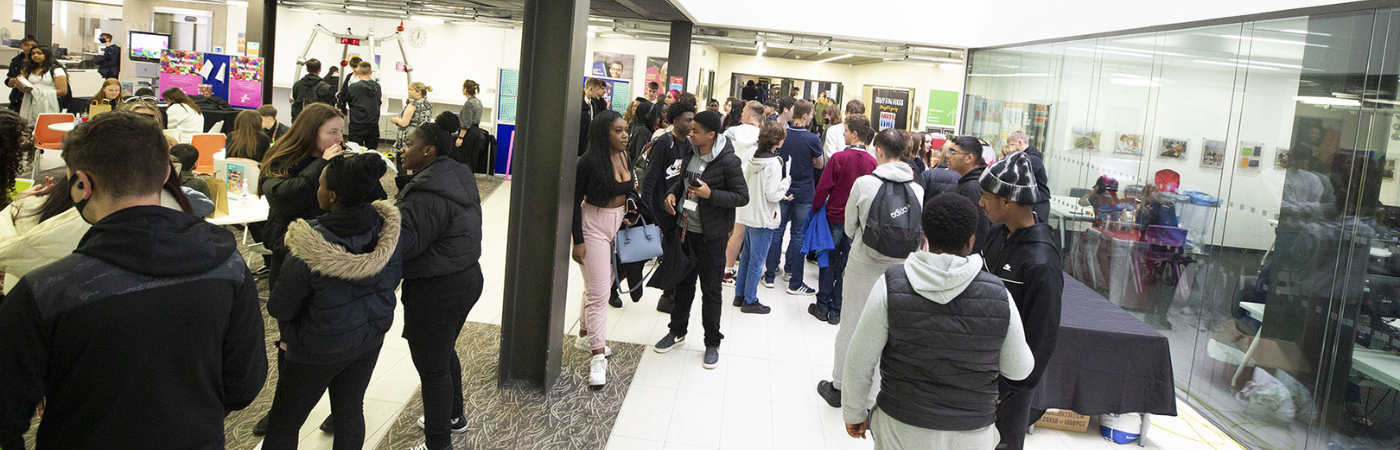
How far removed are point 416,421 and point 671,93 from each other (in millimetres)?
7192

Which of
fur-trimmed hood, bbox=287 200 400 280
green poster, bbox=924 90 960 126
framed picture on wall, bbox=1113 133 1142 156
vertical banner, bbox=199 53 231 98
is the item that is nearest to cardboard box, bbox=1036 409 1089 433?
framed picture on wall, bbox=1113 133 1142 156

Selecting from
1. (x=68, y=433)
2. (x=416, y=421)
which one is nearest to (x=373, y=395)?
(x=416, y=421)

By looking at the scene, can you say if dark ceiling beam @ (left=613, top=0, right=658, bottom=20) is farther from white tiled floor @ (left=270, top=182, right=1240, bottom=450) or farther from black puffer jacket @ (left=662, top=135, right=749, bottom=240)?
black puffer jacket @ (left=662, top=135, right=749, bottom=240)

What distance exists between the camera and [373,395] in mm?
4180

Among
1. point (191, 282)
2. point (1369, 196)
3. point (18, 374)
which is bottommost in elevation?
point (18, 374)

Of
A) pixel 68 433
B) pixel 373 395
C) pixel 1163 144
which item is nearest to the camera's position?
pixel 68 433

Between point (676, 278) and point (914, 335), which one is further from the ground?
point (914, 335)

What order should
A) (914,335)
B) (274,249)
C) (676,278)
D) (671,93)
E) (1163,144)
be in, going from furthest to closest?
(671,93) < (1163,144) < (676,278) < (274,249) < (914,335)

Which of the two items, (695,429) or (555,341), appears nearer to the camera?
(695,429)

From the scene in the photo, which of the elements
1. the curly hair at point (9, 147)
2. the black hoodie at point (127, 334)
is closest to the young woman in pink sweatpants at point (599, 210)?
the curly hair at point (9, 147)

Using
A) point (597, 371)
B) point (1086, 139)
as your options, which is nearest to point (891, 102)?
point (1086, 139)

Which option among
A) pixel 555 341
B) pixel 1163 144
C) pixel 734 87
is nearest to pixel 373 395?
pixel 555 341

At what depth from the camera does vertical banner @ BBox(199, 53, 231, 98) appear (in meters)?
11.6

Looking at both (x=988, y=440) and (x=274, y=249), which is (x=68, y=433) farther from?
(x=988, y=440)
